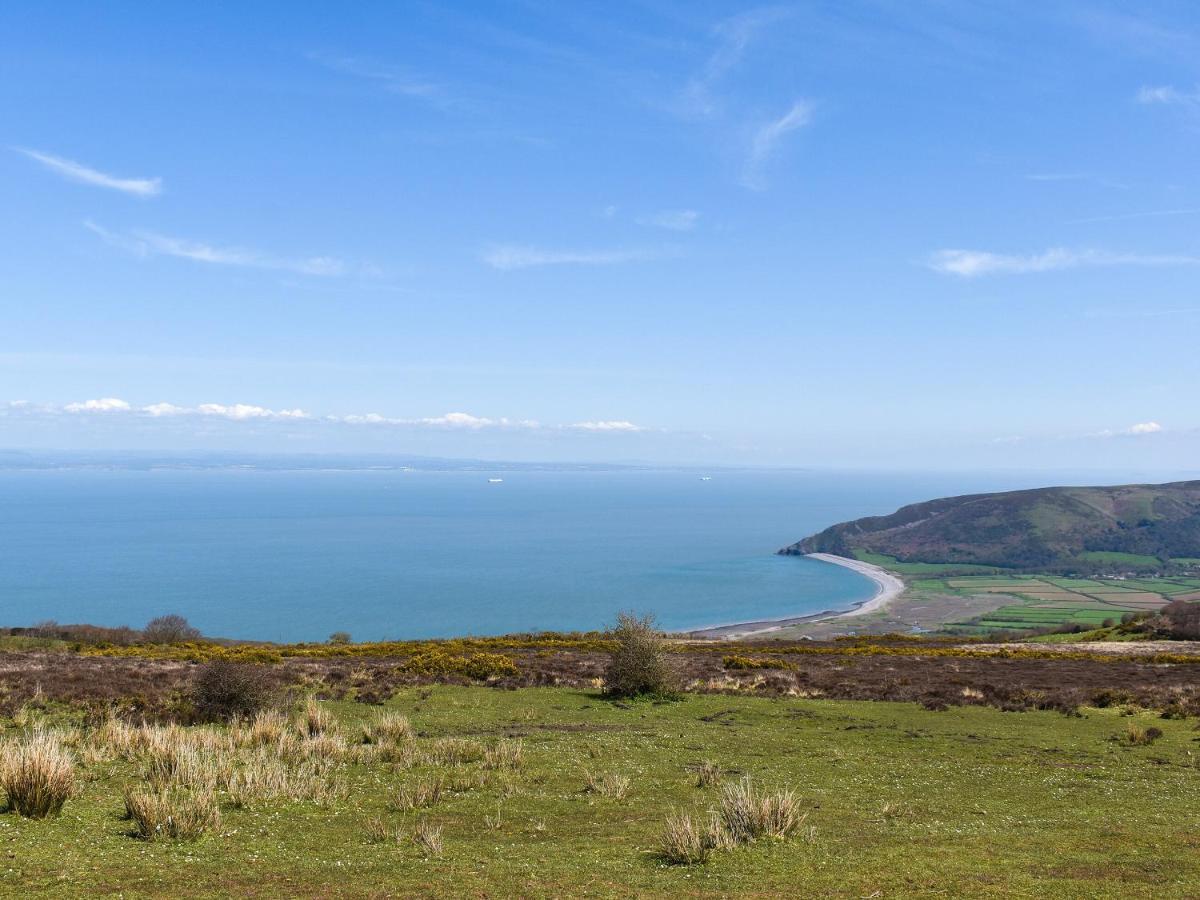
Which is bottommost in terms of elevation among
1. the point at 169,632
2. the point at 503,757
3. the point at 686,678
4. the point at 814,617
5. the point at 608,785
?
the point at 814,617

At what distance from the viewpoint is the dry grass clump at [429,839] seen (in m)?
10.0

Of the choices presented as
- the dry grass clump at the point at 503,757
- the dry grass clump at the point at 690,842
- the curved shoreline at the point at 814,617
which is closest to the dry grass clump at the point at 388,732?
the dry grass clump at the point at 503,757

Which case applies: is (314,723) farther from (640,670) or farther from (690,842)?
(690,842)

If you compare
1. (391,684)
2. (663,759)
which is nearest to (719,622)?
(391,684)

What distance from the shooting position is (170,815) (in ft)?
34.0

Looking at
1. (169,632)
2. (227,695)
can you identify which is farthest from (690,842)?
(169,632)

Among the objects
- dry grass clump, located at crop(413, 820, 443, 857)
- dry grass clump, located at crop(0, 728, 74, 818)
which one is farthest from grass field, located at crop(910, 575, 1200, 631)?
dry grass clump, located at crop(0, 728, 74, 818)

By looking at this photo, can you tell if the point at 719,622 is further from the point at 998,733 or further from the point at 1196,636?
the point at 998,733

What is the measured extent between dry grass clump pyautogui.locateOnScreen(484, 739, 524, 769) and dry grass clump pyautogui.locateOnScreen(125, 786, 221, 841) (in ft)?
19.1

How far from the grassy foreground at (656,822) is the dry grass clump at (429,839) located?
9 cm

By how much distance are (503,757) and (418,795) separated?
3.28m

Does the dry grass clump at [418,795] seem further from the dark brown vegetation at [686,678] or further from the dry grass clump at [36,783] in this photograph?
the dark brown vegetation at [686,678]

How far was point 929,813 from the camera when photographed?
1293 centimetres

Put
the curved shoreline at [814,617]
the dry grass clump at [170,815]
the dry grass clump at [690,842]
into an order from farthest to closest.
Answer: the curved shoreline at [814,617], the dry grass clump at [170,815], the dry grass clump at [690,842]
